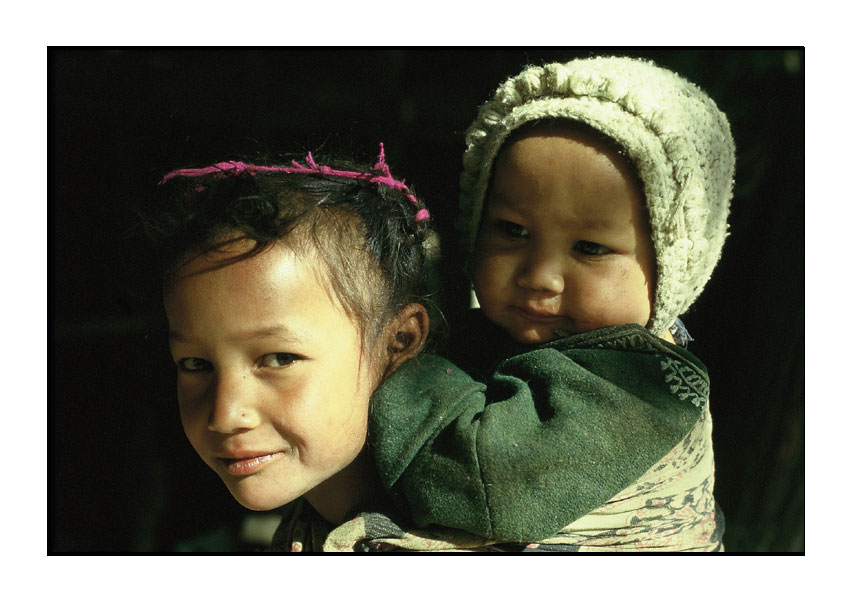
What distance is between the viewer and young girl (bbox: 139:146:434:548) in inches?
49.0

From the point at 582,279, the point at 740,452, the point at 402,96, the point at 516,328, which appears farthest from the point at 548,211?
the point at 740,452

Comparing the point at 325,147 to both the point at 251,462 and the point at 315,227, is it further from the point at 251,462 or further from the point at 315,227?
the point at 251,462

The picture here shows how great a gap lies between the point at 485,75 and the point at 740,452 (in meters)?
1.35

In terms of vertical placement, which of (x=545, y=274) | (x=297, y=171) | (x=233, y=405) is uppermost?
(x=297, y=171)

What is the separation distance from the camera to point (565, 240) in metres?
1.35

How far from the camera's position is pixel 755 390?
209cm

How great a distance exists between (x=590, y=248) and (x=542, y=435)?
36cm

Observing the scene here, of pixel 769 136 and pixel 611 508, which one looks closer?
pixel 611 508

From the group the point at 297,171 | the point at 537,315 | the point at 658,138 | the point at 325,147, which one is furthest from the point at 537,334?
the point at 325,147

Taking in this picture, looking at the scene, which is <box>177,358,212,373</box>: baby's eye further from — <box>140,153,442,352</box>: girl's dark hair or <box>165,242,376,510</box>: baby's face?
<box>140,153,442,352</box>: girl's dark hair

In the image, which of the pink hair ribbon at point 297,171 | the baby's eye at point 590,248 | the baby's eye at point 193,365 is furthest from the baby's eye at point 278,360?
the baby's eye at point 590,248

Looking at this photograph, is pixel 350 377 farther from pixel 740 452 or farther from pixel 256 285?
pixel 740 452

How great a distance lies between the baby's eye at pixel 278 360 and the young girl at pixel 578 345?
19 cm

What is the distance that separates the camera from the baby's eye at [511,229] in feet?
4.56
